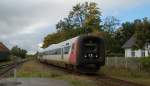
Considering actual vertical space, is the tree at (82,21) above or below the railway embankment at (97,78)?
above

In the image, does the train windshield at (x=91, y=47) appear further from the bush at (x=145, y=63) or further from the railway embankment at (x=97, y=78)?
the bush at (x=145, y=63)

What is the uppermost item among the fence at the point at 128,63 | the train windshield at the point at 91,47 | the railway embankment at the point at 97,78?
the train windshield at the point at 91,47

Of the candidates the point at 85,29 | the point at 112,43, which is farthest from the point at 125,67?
the point at 112,43

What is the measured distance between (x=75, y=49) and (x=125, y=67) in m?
7.72

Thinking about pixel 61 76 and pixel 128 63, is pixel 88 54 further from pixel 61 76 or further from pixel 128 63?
pixel 128 63

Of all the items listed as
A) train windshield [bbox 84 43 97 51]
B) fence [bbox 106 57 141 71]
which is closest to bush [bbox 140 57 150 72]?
fence [bbox 106 57 141 71]

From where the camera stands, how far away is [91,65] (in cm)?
3133

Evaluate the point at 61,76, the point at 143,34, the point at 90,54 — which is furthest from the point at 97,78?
the point at 143,34

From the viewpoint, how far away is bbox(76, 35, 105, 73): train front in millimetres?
31219

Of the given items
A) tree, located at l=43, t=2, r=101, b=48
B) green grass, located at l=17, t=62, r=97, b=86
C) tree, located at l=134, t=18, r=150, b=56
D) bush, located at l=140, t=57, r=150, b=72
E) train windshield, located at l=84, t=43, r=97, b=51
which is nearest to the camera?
green grass, located at l=17, t=62, r=97, b=86

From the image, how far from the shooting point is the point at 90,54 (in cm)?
3156

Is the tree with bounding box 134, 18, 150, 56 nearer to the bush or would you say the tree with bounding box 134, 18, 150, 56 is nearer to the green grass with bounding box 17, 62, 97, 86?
the bush

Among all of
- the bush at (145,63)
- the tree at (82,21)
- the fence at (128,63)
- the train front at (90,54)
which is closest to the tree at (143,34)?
the fence at (128,63)

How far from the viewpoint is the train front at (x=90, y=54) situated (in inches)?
1229
